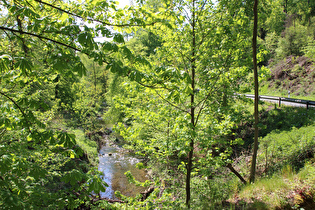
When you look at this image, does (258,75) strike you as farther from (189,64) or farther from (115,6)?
(115,6)

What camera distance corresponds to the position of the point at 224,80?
445 centimetres

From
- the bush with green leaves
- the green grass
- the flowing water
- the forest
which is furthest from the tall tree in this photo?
the flowing water

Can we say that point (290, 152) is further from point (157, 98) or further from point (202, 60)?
point (157, 98)

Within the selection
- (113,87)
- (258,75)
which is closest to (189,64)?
(258,75)

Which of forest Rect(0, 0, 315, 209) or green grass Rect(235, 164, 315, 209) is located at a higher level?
forest Rect(0, 0, 315, 209)

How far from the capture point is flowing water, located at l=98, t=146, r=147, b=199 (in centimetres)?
1018

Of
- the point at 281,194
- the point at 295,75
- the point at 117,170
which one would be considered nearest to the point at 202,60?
the point at 281,194

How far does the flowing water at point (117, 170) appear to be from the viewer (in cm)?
1018

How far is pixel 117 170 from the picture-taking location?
12.7 m

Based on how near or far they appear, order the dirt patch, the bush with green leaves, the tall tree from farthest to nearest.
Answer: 1. the dirt patch
2. the bush with green leaves
3. the tall tree

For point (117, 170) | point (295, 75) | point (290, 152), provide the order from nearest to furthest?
point (290, 152) → point (117, 170) → point (295, 75)

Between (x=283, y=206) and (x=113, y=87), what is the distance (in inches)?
799

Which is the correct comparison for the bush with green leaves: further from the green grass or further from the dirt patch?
the dirt patch

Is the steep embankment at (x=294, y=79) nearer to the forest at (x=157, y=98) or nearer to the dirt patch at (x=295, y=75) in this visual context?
the dirt patch at (x=295, y=75)
